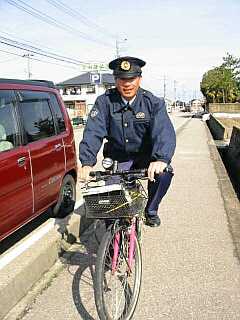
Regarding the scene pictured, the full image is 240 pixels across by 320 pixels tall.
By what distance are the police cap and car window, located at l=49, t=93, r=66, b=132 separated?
2.90 metres

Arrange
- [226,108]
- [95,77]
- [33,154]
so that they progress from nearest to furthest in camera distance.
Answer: [33,154]
[226,108]
[95,77]

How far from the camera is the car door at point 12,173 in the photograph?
4.08 meters

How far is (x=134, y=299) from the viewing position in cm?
310

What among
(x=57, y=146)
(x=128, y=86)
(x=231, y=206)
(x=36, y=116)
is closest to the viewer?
(x=128, y=86)

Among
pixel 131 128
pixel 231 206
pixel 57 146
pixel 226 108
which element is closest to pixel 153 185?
pixel 131 128

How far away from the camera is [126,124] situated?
339 centimetres

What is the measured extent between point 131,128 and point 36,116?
86.1 inches

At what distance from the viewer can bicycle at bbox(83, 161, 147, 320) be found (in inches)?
109

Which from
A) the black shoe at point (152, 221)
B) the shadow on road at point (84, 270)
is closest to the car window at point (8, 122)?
the shadow on road at point (84, 270)

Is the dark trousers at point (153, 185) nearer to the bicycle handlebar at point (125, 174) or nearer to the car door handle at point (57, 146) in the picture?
the bicycle handlebar at point (125, 174)

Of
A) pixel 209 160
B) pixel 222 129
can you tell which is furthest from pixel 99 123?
pixel 222 129

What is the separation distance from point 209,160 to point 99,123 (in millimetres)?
9739

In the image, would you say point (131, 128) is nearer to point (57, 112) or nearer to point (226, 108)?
point (57, 112)

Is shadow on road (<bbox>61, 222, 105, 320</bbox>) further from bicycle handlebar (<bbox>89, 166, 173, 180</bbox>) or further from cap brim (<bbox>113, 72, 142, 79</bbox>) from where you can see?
cap brim (<bbox>113, 72, 142, 79</bbox>)
